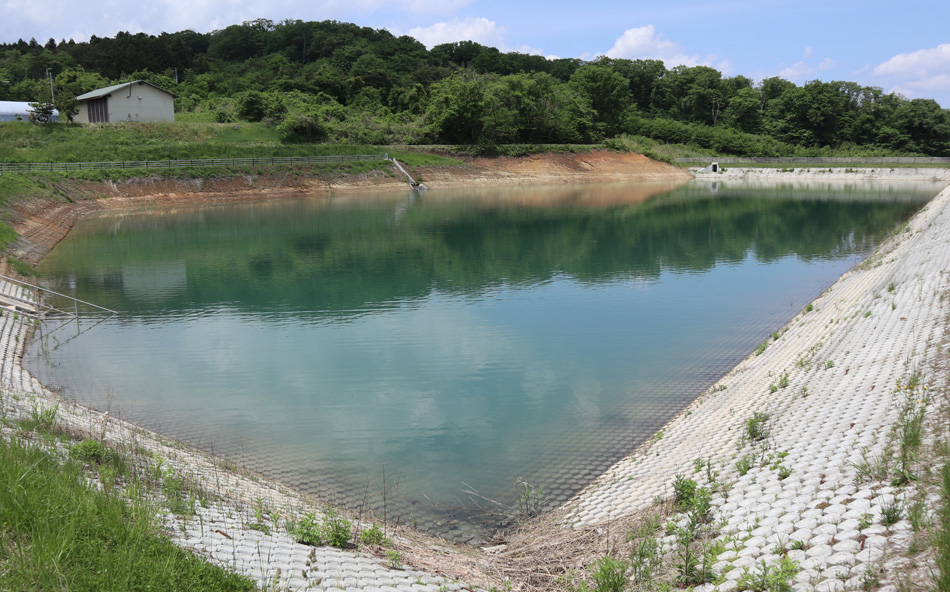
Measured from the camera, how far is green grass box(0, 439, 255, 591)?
5.11m

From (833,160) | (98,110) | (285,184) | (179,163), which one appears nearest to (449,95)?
(285,184)

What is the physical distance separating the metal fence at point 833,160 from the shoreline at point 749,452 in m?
84.0

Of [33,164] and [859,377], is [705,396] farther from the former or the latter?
[33,164]

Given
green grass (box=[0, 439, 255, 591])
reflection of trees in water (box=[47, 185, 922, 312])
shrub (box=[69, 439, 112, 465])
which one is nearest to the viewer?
green grass (box=[0, 439, 255, 591])

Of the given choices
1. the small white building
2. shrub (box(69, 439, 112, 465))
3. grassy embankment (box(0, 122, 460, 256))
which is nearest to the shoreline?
shrub (box(69, 439, 112, 465))

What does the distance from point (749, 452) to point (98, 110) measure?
7171 cm

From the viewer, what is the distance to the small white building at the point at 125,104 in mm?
64500

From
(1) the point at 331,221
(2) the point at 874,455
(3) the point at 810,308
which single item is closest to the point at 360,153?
(1) the point at 331,221

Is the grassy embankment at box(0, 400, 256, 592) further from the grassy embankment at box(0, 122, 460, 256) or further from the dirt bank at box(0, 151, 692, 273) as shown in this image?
the grassy embankment at box(0, 122, 460, 256)

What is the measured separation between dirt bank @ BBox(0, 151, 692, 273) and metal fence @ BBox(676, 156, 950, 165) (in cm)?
948

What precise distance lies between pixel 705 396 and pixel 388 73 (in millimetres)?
96112

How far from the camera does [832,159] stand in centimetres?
9562

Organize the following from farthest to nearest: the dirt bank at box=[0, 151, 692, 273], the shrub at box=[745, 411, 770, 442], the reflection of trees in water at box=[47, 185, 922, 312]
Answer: the dirt bank at box=[0, 151, 692, 273] < the reflection of trees in water at box=[47, 185, 922, 312] < the shrub at box=[745, 411, 770, 442]

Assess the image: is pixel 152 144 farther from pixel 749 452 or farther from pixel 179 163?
pixel 749 452
